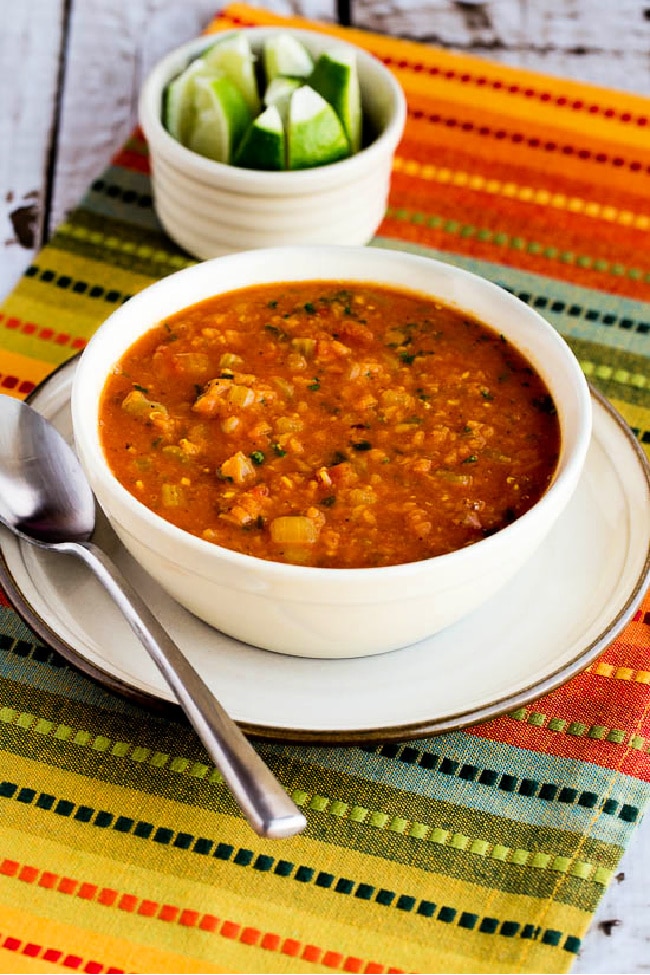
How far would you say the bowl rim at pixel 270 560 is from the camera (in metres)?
2.08

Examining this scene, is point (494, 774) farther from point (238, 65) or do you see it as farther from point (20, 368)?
point (238, 65)

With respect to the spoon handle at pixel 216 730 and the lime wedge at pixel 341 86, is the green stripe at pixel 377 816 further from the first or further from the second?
the lime wedge at pixel 341 86

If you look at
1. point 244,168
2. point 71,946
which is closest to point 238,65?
point 244,168

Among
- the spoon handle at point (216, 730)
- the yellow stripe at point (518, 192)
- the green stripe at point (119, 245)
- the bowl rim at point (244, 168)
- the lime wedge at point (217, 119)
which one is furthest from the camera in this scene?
the yellow stripe at point (518, 192)

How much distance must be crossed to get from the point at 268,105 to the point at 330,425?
1.34 metres

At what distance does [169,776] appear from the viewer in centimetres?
226

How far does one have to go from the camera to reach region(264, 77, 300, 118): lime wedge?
3414mm

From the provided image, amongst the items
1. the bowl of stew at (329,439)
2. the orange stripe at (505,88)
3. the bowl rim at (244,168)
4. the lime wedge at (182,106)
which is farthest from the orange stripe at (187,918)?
the orange stripe at (505,88)

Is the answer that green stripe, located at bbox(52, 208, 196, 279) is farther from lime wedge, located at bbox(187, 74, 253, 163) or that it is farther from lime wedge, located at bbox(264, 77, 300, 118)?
lime wedge, located at bbox(264, 77, 300, 118)

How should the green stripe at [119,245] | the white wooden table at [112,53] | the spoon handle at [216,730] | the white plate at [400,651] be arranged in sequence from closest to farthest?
the spoon handle at [216,730] → the white plate at [400,651] → the green stripe at [119,245] → the white wooden table at [112,53]

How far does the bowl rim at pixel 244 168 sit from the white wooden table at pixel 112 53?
540 millimetres

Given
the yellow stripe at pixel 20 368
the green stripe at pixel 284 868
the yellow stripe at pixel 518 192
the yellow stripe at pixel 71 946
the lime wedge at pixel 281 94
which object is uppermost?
the lime wedge at pixel 281 94

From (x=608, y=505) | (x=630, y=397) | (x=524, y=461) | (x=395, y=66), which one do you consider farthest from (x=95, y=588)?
(x=395, y=66)

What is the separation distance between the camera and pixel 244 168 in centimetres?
338
